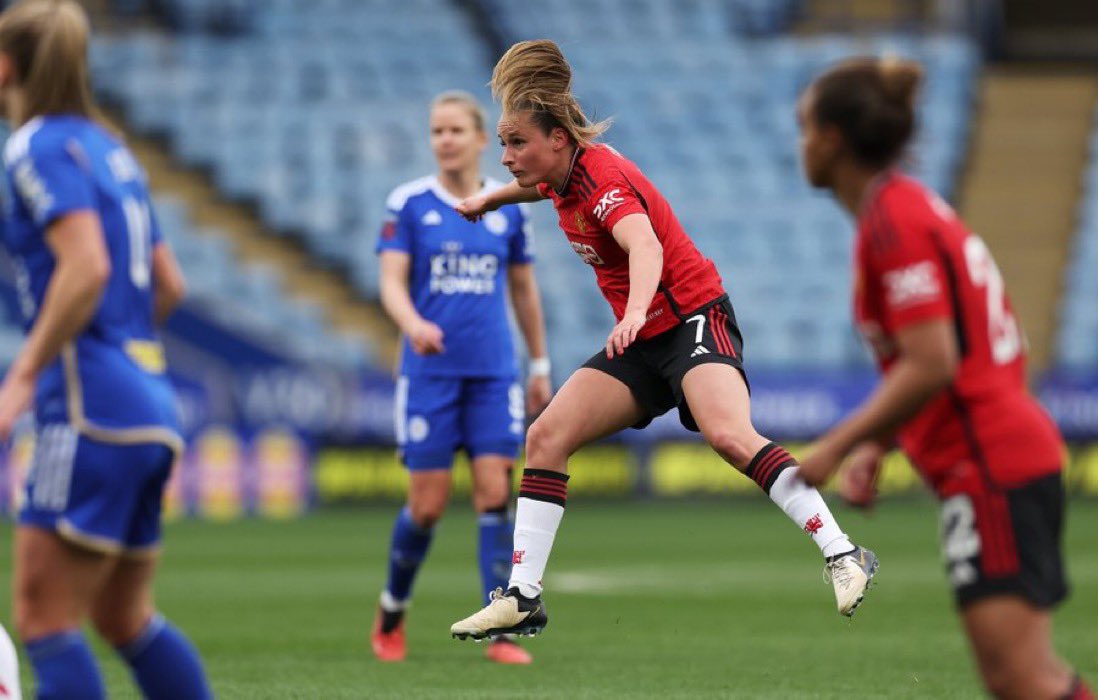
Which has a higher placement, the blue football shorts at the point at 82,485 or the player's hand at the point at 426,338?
the player's hand at the point at 426,338

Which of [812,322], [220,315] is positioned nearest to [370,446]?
[220,315]

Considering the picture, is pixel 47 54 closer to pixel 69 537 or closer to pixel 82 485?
pixel 82 485

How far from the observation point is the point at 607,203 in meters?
6.45

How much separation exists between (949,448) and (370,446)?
16.6 metres

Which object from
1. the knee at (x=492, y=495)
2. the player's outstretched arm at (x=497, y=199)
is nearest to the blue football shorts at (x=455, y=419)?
the knee at (x=492, y=495)

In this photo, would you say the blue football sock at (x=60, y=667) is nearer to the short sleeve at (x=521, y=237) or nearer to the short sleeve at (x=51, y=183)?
the short sleeve at (x=51, y=183)

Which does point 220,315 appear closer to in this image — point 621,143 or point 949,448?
point 621,143

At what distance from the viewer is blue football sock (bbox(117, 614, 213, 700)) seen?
4750mm

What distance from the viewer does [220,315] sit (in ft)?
69.6

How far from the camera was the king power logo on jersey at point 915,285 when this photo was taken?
414 cm

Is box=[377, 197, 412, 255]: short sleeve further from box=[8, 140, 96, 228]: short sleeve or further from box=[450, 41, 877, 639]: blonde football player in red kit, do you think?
box=[8, 140, 96, 228]: short sleeve

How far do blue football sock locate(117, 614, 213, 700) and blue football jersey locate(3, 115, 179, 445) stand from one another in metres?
0.59

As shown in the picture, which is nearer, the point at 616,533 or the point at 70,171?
the point at 70,171

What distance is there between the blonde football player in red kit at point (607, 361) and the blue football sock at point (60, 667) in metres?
2.18
